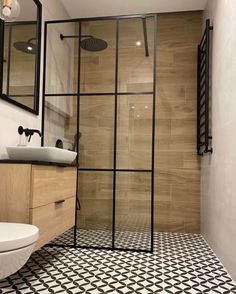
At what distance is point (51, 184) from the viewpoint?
1.86 metres

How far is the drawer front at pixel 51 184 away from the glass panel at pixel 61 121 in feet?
1.51

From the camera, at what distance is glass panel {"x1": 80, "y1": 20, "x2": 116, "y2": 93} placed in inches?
106

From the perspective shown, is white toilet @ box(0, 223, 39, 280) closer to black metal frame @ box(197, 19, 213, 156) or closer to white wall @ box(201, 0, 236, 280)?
white wall @ box(201, 0, 236, 280)

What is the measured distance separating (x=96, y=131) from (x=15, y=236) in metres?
1.59

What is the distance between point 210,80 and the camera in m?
2.65

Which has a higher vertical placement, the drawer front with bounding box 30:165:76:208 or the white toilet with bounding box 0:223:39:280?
the drawer front with bounding box 30:165:76:208

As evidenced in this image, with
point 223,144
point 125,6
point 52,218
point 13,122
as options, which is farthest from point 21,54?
point 223,144

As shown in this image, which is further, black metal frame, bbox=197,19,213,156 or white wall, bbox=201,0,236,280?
black metal frame, bbox=197,19,213,156

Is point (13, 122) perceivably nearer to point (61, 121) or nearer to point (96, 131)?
point (61, 121)

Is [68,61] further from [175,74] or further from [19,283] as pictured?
[19,283]

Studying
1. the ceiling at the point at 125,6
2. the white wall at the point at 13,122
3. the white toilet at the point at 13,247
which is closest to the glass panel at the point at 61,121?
the white wall at the point at 13,122

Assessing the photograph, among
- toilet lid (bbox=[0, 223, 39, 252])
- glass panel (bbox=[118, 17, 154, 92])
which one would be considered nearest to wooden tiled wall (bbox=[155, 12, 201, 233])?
glass panel (bbox=[118, 17, 154, 92])

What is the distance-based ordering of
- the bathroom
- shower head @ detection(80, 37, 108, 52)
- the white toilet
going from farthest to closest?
shower head @ detection(80, 37, 108, 52) < the bathroom < the white toilet

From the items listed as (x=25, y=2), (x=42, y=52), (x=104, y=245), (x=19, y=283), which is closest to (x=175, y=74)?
(x=42, y=52)
